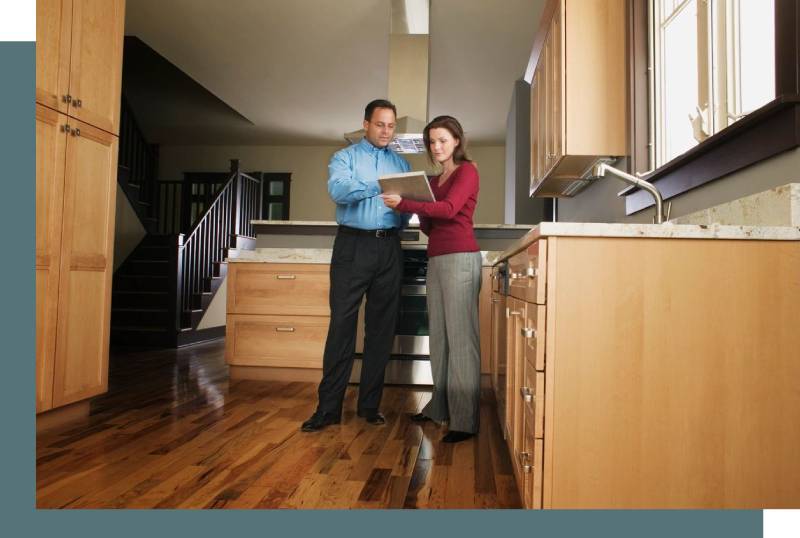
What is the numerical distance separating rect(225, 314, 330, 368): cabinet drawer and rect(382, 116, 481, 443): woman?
141 centimetres

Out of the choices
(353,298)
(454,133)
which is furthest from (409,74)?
(353,298)

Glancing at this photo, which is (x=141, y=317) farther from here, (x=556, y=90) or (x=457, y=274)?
(x=556, y=90)

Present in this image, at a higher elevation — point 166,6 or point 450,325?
point 166,6

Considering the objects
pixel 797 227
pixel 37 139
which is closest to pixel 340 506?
pixel 797 227

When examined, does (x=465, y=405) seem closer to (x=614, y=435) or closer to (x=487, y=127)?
(x=614, y=435)

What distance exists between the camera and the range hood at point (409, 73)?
14.9 ft

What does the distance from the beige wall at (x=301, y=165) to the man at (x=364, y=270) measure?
679 cm

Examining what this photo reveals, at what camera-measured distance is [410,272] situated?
11.9ft

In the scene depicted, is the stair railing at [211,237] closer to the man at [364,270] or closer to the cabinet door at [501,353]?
the man at [364,270]

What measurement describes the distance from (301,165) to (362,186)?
23.9 ft

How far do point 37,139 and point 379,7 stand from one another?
2.95 meters

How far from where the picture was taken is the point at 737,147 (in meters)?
1.63

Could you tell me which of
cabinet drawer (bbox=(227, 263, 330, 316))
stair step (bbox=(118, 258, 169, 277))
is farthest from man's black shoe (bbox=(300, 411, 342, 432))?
stair step (bbox=(118, 258, 169, 277))

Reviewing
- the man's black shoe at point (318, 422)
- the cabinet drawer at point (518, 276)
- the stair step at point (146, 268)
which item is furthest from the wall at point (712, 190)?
the stair step at point (146, 268)
